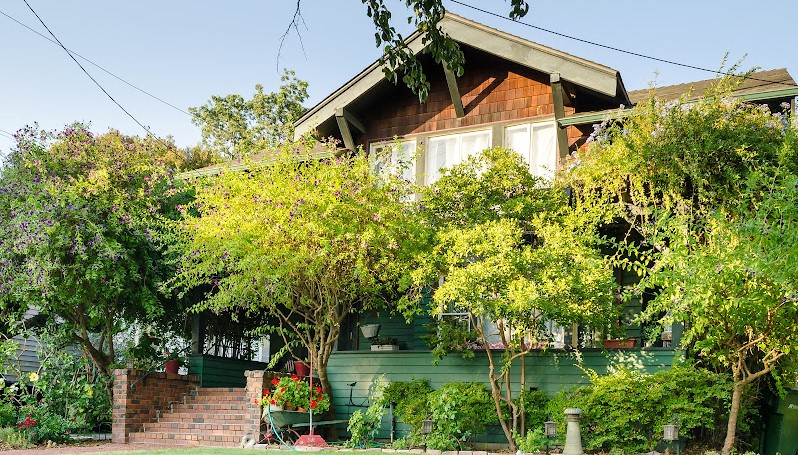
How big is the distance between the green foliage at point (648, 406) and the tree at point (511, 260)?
984 mm

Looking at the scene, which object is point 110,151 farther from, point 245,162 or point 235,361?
point 235,361

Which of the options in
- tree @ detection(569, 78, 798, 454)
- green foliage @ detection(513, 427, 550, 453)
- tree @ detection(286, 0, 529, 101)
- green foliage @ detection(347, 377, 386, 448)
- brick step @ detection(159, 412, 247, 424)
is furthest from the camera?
brick step @ detection(159, 412, 247, 424)

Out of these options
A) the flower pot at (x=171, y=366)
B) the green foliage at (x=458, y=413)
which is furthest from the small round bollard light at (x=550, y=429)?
the flower pot at (x=171, y=366)

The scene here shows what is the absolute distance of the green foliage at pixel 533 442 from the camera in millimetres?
11047

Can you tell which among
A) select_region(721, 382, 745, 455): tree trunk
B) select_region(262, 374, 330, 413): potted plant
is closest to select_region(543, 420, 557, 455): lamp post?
select_region(721, 382, 745, 455): tree trunk

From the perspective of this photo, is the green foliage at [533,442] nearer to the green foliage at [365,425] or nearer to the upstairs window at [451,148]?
the green foliage at [365,425]

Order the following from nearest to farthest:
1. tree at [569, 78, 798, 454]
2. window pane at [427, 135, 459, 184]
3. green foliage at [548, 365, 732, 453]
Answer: tree at [569, 78, 798, 454] → green foliage at [548, 365, 732, 453] → window pane at [427, 135, 459, 184]

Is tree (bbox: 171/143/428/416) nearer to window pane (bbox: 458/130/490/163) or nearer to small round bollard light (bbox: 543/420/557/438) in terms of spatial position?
window pane (bbox: 458/130/490/163)

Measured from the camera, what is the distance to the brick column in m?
Result: 13.7

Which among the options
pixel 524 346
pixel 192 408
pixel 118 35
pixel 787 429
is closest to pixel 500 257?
pixel 524 346

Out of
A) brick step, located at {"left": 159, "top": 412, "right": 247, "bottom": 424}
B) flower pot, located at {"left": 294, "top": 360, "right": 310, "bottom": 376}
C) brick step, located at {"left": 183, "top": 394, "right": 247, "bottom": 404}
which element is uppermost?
flower pot, located at {"left": 294, "top": 360, "right": 310, "bottom": 376}

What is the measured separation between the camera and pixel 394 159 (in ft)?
51.4

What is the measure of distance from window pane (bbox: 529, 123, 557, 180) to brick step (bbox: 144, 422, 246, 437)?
651 cm

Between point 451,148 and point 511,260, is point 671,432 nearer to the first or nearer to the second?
point 511,260
